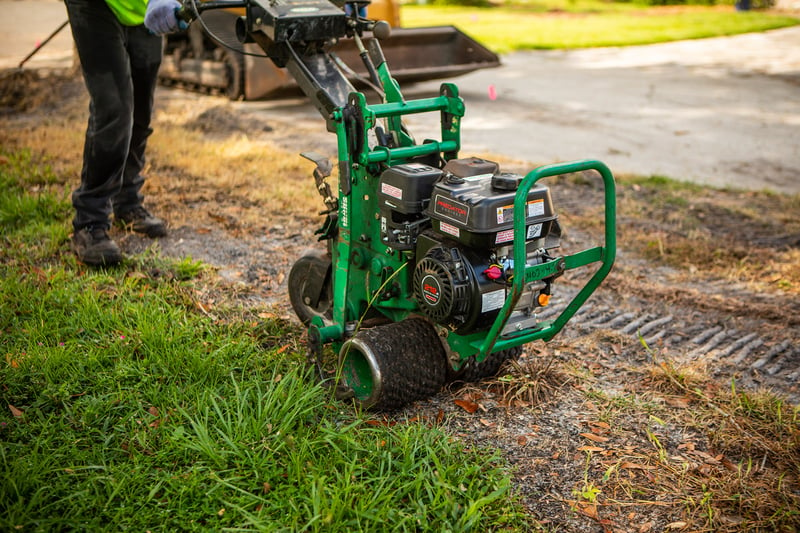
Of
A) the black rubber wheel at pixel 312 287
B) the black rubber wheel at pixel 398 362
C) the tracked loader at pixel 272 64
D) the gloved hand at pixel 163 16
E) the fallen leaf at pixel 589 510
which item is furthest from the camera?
the tracked loader at pixel 272 64

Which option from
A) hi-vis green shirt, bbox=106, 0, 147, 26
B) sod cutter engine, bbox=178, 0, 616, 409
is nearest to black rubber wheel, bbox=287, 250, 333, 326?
sod cutter engine, bbox=178, 0, 616, 409

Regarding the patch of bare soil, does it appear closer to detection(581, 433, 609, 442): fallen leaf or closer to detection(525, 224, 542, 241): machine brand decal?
detection(581, 433, 609, 442): fallen leaf

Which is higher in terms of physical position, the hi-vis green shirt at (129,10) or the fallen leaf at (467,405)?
the hi-vis green shirt at (129,10)

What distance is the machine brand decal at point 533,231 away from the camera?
2.58m

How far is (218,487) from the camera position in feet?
7.76

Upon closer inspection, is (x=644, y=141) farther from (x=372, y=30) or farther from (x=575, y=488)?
(x=575, y=488)

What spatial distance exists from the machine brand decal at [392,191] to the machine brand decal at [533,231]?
0.48 meters

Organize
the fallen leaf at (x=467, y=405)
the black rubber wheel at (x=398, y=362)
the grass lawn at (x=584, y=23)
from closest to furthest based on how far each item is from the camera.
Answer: the black rubber wheel at (x=398, y=362) < the fallen leaf at (x=467, y=405) < the grass lawn at (x=584, y=23)

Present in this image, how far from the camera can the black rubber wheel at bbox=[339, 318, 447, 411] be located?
2752 mm

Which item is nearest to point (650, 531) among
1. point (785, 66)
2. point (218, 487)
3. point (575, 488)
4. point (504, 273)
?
point (575, 488)

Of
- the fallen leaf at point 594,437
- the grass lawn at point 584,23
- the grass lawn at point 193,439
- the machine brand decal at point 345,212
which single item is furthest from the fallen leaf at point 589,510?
the grass lawn at point 584,23

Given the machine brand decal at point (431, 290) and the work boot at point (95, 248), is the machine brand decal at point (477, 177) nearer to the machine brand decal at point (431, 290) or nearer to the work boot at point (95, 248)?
the machine brand decal at point (431, 290)

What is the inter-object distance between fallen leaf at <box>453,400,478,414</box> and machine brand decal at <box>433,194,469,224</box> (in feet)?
2.61

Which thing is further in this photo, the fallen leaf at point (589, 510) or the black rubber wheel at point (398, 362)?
the black rubber wheel at point (398, 362)
